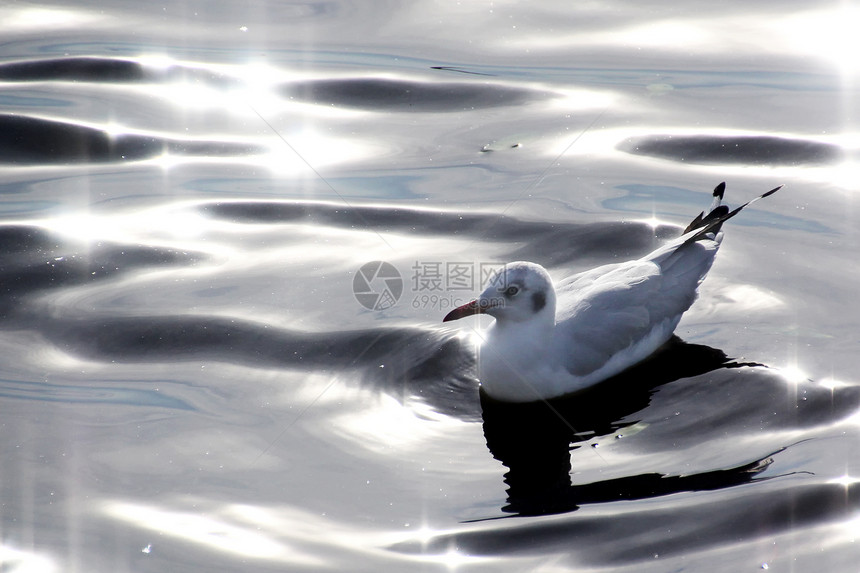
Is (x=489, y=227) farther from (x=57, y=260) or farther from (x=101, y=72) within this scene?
(x=101, y=72)

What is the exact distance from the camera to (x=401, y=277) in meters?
6.94

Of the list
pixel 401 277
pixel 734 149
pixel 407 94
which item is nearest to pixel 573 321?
pixel 401 277

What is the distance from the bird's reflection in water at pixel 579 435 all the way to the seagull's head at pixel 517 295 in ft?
1.78

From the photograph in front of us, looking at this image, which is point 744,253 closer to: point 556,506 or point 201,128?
point 556,506

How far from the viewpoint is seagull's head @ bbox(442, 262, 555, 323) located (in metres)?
5.72

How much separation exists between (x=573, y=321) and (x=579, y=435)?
0.85 meters

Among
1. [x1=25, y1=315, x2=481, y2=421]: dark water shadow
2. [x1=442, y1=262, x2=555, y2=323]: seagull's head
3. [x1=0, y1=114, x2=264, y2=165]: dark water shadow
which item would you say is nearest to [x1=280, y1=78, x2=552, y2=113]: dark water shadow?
[x1=0, y1=114, x2=264, y2=165]: dark water shadow

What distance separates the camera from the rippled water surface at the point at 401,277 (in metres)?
4.64

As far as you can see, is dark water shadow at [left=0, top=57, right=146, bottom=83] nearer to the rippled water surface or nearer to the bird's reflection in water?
the rippled water surface

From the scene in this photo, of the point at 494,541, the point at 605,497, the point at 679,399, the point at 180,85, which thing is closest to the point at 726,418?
the point at 679,399

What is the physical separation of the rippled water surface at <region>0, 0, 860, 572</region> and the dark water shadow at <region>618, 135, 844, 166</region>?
0.12ft

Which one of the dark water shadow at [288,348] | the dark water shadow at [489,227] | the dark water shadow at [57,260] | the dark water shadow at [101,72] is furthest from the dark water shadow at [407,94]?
the dark water shadow at [288,348]

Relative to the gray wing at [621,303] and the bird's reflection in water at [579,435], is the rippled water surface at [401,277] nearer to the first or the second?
the bird's reflection in water at [579,435]

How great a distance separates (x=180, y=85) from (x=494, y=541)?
7194 millimetres
